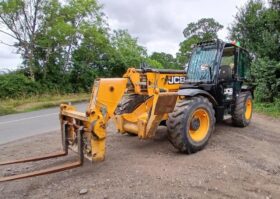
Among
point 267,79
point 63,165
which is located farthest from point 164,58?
point 63,165

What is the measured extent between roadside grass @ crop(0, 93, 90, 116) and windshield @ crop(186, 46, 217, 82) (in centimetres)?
1113

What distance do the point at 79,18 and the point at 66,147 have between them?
18958mm

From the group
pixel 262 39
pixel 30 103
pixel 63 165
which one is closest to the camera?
pixel 63 165

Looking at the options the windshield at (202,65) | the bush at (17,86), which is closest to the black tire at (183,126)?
the windshield at (202,65)

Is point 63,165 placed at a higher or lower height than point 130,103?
lower

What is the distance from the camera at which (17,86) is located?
65.6 feet

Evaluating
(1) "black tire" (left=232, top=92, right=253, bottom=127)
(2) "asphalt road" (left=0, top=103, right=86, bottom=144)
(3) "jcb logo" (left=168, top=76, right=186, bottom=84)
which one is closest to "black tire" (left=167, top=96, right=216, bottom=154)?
(3) "jcb logo" (left=168, top=76, right=186, bottom=84)

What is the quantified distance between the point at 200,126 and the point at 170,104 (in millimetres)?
973

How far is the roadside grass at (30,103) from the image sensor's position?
53.9 ft

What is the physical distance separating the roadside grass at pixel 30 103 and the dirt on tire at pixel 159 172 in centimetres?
961

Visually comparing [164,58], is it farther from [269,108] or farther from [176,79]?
[176,79]

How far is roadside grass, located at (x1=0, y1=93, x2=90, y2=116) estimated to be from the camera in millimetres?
16438

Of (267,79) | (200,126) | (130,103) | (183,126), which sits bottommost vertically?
(200,126)

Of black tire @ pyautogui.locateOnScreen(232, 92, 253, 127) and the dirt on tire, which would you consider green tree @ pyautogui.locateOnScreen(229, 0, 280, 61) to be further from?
the dirt on tire
